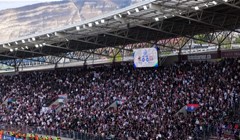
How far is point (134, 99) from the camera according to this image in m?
29.8

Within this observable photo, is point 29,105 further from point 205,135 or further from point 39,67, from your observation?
point 205,135

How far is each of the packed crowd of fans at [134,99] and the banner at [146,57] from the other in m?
1.54

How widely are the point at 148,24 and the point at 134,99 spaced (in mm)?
5669

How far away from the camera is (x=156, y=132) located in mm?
23609

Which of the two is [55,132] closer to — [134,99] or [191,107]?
[134,99]

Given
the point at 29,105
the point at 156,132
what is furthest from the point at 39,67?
the point at 156,132

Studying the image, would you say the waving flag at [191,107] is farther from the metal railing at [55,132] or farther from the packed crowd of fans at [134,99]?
the metal railing at [55,132]

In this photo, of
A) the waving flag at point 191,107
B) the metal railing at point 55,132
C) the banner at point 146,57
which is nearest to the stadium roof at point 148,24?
the banner at point 146,57

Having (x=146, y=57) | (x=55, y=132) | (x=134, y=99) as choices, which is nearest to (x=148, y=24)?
(x=146, y=57)

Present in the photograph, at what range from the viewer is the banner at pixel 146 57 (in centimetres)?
3022

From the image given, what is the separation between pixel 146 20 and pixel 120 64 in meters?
12.1

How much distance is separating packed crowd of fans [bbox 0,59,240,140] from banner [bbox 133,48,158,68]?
1536mm

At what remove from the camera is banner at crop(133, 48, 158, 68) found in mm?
30219

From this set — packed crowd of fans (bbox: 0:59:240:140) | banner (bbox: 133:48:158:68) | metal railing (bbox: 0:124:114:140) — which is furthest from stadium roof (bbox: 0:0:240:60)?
metal railing (bbox: 0:124:114:140)
